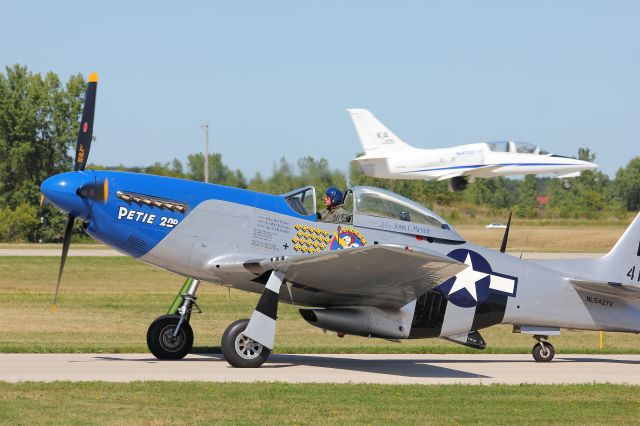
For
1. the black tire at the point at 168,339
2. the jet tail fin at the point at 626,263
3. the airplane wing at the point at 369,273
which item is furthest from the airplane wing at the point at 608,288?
the black tire at the point at 168,339

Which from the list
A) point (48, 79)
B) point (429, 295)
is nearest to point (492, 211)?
point (48, 79)

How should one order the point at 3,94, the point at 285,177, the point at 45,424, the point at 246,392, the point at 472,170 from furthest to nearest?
the point at 3,94
the point at 472,170
the point at 285,177
the point at 246,392
the point at 45,424

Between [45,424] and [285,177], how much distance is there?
2106cm

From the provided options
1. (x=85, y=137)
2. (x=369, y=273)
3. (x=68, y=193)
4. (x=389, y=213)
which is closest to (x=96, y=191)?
(x=68, y=193)

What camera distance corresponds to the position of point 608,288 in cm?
1483

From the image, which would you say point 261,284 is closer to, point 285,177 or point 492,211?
point 285,177

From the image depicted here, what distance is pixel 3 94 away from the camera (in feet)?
220

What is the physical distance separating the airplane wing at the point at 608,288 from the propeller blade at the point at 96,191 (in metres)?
6.59

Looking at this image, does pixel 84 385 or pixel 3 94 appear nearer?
pixel 84 385

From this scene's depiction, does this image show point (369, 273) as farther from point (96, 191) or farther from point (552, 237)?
point (552, 237)

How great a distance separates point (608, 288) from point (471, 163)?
34.4 m

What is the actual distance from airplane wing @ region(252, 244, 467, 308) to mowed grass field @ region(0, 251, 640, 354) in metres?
2.75

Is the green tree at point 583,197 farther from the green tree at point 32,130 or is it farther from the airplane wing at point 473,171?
the green tree at point 32,130

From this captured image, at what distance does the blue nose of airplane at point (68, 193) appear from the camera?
13.2 metres
